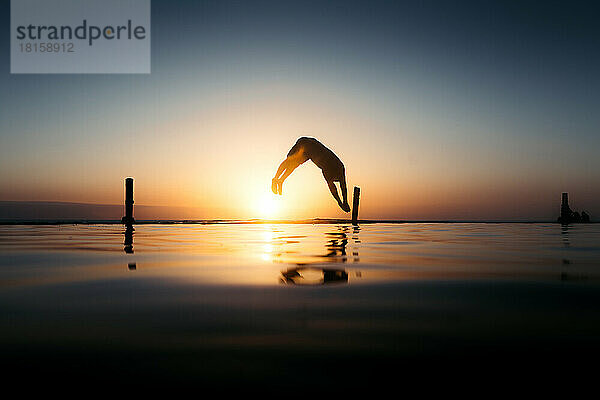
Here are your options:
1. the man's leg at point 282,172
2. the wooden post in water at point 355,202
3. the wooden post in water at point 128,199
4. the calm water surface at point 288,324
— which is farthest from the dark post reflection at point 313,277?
the wooden post in water at point 355,202

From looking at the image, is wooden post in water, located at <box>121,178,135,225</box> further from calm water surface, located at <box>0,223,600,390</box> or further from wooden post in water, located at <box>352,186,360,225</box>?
calm water surface, located at <box>0,223,600,390</box>

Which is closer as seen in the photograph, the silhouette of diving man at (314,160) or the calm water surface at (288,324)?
the calm water surface at (288,324)

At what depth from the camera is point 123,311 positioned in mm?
2432

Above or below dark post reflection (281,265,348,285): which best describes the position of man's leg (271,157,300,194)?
above

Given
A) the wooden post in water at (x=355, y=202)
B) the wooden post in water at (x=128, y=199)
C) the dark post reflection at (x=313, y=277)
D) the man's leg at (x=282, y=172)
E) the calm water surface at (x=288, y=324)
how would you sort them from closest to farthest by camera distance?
1. the calm water surface at (x=288, y=324)
2. the dark post reflection at (x=313, y=277)
3. the man's leg at (x=282, y=172)
4. the wooden post in water at (x=128, y=199)
5. the wooden post in water at (x=355, y=202)

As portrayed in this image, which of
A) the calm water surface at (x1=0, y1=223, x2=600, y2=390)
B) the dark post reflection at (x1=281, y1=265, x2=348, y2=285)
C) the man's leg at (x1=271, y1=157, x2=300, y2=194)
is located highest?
the man's leg at (x1=271, y1=157, x2=300, y2=194)

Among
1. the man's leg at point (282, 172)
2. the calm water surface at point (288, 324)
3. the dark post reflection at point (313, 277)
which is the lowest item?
the dark post reflection at point (313, 277)

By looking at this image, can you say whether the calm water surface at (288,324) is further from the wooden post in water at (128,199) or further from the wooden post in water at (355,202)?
the wooden post in water at (355,202)

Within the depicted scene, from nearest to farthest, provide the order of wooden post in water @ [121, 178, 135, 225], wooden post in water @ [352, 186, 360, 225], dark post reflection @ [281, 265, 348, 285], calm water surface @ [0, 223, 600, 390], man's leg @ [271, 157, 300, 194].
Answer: calm water surface @ [0, 223, 600, 390], dark post reflection @ [281, 265, 348, 285], man's leg @ [271, 157, 300, 194], wooden post in water @ [121, 178, 135, 225], wooden post in water @ [352, 186, 360, 225]

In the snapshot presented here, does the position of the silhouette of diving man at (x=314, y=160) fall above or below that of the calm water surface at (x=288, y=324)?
above

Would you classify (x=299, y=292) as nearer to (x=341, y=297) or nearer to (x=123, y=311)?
(x=341, y=297)

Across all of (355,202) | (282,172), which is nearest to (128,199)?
(282,172)

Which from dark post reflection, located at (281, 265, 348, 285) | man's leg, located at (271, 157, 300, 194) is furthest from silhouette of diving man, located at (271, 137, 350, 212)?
dark post reflection, located at (281, 265, 348, 285)

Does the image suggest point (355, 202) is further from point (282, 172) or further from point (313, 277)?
point (313, 277)
